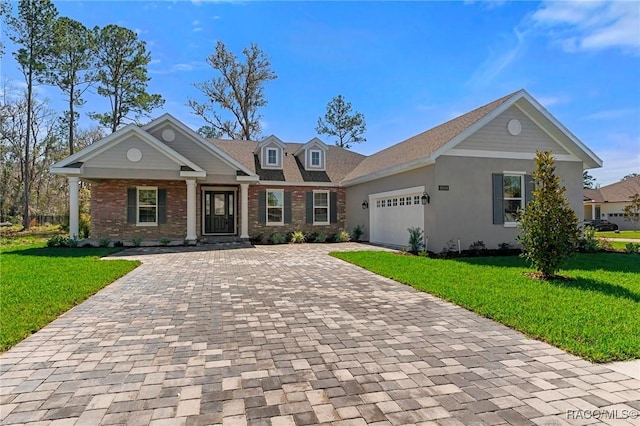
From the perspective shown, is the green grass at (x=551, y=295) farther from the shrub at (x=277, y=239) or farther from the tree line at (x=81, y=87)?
the tree line at (x=81, y=87)

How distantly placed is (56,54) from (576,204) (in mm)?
32154

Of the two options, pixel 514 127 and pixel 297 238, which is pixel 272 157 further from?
pixel 514 127

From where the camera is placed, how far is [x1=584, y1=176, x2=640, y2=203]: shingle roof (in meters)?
35.6

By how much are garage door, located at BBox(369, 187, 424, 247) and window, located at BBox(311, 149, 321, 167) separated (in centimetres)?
475

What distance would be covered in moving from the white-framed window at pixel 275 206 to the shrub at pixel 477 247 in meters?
9.28

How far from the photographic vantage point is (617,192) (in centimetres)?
3738

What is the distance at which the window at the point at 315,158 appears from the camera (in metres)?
20.6

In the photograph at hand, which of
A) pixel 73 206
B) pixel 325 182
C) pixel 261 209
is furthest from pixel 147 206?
pixel 325 182

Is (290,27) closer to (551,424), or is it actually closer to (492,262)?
(492,262)

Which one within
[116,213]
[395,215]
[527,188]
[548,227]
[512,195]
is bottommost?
[548,227]

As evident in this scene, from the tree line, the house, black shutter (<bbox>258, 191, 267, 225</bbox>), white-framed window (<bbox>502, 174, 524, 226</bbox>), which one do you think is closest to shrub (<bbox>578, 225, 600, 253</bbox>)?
the house

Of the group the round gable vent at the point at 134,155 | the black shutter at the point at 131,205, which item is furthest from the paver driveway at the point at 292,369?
the black shutter at the point at 131,205

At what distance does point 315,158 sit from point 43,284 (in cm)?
1501

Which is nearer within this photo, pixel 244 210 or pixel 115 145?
pixel 115 145
